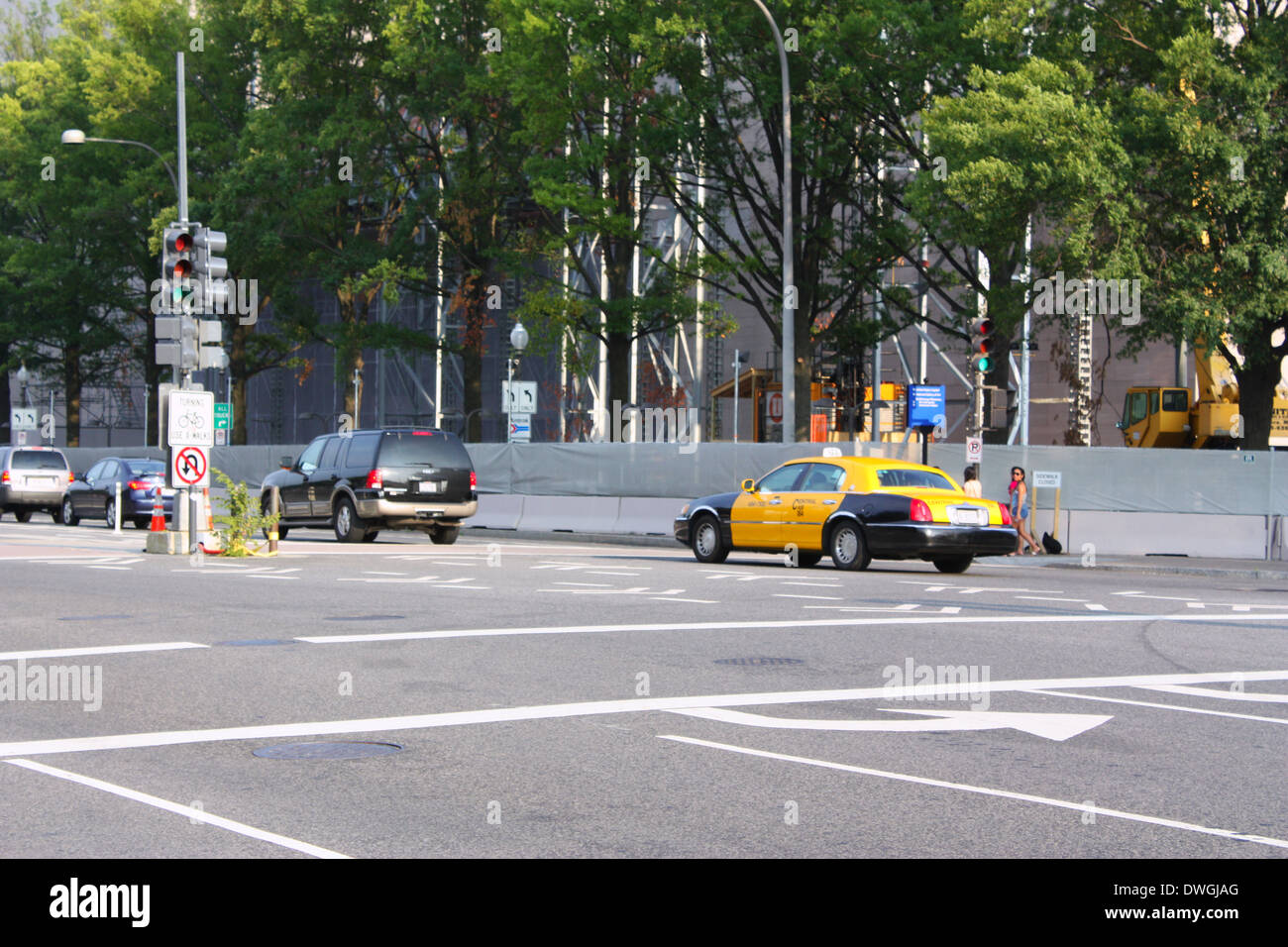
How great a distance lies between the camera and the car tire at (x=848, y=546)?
22.0m

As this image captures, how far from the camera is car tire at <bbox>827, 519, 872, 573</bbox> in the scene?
72.3 feet

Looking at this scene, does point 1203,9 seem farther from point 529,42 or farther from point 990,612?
point 990,612

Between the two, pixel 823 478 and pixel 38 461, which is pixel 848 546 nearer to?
pixel 823 478

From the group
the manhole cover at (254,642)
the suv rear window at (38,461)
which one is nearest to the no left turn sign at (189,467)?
the manhole cover at (254,642)

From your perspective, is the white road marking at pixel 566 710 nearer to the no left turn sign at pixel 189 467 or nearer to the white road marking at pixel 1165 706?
the white road marking at pixel 1165 706

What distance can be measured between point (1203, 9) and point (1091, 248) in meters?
5.50

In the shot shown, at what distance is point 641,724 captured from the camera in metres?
9.15

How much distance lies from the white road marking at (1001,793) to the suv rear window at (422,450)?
19758mm

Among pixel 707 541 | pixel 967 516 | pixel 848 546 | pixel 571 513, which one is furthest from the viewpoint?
pixel 571 513

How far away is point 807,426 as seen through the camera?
40281 mm

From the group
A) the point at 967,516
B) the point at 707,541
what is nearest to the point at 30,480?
the point at 707,541

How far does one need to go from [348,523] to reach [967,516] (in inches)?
462
